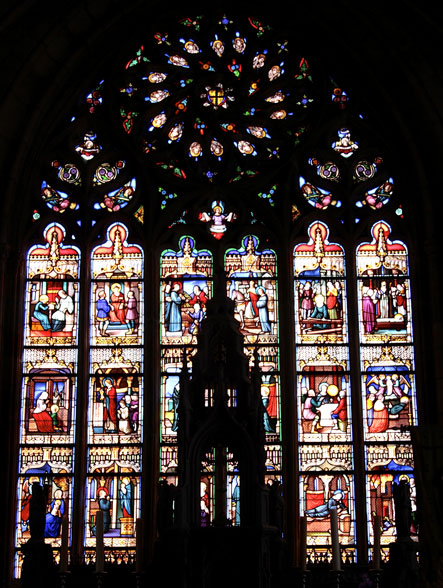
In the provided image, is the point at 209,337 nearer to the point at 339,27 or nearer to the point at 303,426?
the point at 303,426

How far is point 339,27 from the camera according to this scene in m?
16.3

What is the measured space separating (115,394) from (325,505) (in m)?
2.83

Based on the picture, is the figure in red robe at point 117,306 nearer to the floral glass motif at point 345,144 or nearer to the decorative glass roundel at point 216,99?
the decorative glass roundel at point 216,99

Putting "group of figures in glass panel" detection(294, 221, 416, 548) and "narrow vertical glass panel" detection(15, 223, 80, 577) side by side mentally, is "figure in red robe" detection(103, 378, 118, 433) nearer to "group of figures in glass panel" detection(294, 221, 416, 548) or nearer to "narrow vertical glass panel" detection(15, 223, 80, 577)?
"narrow vertical glass panel" detection(15, 223, 80, 577)

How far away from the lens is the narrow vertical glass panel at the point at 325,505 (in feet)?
47.1

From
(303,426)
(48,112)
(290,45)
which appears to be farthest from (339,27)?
(303,426)

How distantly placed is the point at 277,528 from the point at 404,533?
1234mm

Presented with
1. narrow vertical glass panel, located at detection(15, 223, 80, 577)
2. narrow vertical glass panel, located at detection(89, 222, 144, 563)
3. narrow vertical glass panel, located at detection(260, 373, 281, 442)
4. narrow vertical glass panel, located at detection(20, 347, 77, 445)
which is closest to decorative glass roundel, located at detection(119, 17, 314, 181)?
narrow vertical glass panel, located at detection(89, 222, 144, 563)

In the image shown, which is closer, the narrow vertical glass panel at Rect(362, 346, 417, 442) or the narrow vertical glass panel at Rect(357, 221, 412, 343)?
the narrow vertical glass panel at Rect(362, 346, 417, 442)

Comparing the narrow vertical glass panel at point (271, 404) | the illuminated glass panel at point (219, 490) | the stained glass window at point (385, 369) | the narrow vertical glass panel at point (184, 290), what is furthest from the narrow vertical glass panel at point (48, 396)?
the stained glass window at point (385, 369)

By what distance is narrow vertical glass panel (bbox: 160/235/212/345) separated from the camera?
15.3 metres

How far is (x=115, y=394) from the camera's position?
588 inches

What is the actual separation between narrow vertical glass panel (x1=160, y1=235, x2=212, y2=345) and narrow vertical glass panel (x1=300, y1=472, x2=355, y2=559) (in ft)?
7.60

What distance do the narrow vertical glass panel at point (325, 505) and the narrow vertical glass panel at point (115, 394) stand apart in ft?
6.54
